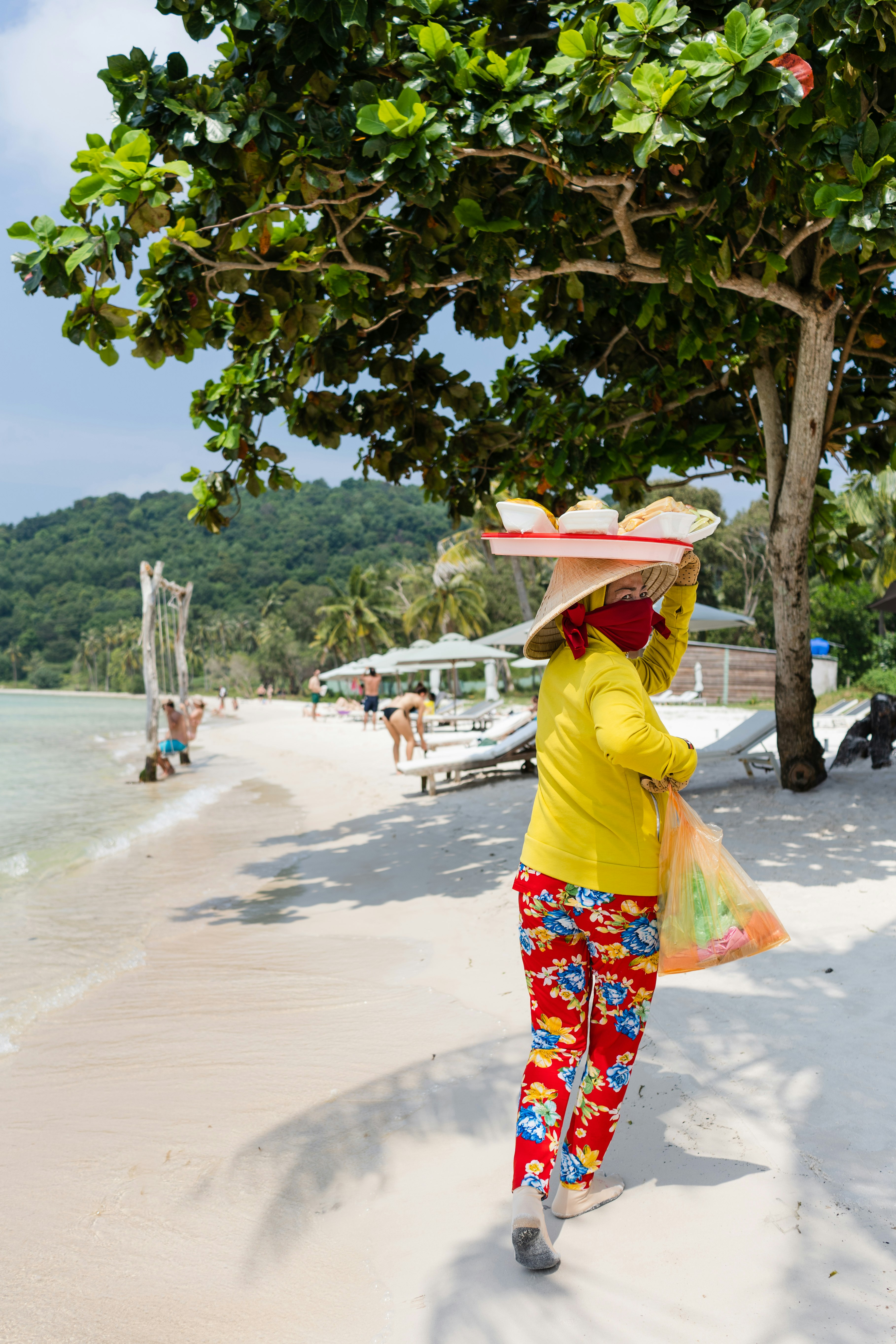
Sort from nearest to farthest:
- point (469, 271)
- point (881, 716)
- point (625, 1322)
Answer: point (625, 1322), point (469, 271), point (881, 716)

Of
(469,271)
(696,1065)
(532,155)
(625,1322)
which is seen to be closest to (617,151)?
(532,155)

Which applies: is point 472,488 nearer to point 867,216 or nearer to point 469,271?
point 469,271

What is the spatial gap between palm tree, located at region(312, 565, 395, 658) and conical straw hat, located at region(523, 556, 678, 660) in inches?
2071

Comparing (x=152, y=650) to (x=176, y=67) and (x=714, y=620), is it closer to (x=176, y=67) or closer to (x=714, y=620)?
(x=714, y=620)

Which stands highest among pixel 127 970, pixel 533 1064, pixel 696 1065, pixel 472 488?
pixel 472 488

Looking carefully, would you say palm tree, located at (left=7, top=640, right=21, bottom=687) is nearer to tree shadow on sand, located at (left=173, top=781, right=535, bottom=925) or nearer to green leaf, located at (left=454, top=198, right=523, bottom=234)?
tree shadow on sand, located at (left=173, top=781, right=535, bottom=925)

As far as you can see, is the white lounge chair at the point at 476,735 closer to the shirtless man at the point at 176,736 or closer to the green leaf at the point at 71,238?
the shirtless man at the point at 176,736

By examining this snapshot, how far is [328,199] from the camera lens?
18.0 ft

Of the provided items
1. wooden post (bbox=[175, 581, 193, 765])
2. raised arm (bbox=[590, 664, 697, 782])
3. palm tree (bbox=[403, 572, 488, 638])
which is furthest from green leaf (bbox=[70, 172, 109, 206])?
palm tree (bbox=[403, 572, 488, 638])

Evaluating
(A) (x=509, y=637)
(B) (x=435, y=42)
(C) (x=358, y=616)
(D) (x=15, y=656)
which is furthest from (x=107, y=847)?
(D) (x=15, y=656)

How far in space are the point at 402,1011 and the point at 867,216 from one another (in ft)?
14.2

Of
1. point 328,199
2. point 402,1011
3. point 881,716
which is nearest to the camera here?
point 402,1011

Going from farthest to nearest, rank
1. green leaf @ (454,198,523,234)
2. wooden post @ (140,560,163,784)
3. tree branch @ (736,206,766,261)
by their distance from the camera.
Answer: wooden post @ (140,560,163,784), tree branch @ (736,206,766,261), green leaf @ (454,198,523,234)

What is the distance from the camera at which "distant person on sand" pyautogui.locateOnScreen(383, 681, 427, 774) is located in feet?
45.0
